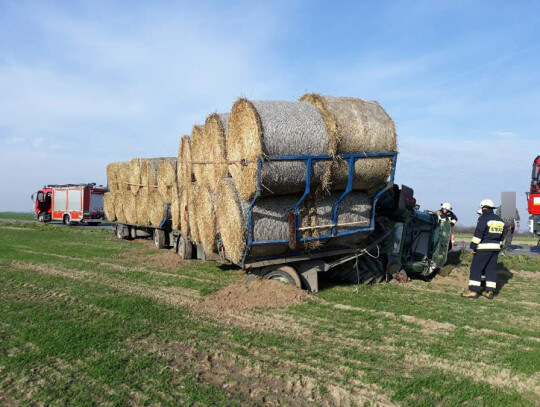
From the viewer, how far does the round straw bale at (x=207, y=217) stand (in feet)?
31.5

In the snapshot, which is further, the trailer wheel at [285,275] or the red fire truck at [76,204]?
the red fire truck at [76,204]

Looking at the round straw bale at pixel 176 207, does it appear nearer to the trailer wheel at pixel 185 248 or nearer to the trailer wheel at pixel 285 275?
the trailer wheel at pixel 185 248

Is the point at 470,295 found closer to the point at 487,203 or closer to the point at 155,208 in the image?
the point at 487,203

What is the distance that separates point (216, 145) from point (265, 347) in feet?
16.5

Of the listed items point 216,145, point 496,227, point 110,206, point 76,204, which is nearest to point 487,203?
point 496,227

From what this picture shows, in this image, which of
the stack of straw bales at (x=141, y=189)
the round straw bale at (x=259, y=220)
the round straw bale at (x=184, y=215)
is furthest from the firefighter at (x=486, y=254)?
the stack of straw bales at (x=141, y=189)

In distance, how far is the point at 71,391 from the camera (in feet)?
14.4

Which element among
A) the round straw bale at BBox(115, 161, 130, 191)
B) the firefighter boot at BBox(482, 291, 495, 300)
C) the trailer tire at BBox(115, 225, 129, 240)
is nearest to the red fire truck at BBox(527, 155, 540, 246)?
the firefighter boot at BBox(482, 291, 495, 300)

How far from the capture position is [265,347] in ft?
18.5

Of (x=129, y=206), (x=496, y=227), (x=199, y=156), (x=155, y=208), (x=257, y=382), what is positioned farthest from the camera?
(x=129, y=206)

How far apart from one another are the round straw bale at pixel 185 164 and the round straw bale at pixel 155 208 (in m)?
2.18

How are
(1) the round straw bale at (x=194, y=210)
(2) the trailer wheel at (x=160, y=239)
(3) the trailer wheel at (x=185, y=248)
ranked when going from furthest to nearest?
(2) the trailer wheel at (x=160, y=239), (3) the trailer wheel at (x=185, y=248), (1) the round straw bale at (x=194, y=210)

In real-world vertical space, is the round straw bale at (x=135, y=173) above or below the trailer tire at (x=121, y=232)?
above

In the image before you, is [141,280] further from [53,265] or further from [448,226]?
[448,226]
